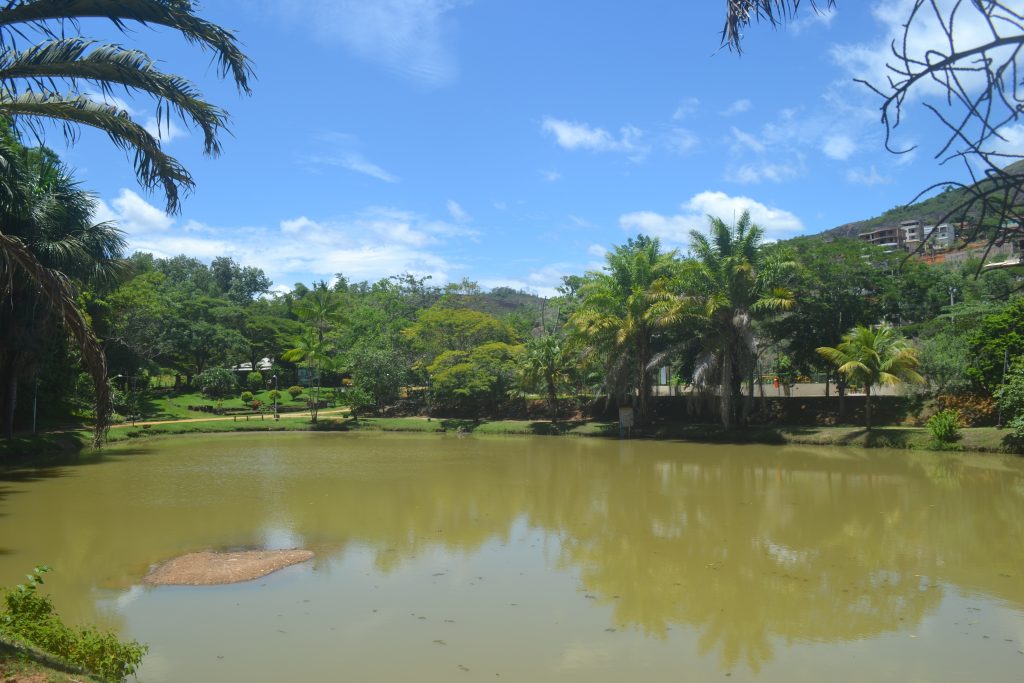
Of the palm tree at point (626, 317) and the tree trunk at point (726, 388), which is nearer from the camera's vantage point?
the tree trunk at point (726, 388)

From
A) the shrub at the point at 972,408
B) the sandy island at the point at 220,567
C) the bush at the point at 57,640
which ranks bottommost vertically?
the sandy island at the point at 220,567

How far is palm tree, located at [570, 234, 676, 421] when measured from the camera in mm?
26719

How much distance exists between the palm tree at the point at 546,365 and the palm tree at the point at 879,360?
11211mm

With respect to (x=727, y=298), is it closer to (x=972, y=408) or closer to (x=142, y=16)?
(x=972, y=408)

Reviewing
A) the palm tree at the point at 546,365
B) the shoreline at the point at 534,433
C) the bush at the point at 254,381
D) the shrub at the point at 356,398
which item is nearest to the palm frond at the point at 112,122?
the shoreline at the point at 534,433

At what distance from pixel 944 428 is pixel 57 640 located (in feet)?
71.9

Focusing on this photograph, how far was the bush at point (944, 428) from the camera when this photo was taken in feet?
66.1

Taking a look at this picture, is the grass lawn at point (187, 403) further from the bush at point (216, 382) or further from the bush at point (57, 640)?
the bush at point (57, 640)

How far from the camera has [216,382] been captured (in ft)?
130

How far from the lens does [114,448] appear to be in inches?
948

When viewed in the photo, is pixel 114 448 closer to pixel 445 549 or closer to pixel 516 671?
pixel 445 549

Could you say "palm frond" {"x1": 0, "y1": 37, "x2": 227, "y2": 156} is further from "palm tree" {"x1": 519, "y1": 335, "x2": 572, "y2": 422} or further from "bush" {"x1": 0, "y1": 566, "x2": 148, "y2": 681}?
"palm tree" {"x1": 519, "y1": 335, "x2": 572, "y2": 422}

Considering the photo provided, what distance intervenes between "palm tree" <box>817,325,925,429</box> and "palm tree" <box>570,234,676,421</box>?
6969mm

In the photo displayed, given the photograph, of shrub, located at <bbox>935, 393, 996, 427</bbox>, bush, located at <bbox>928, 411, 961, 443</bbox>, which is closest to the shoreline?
bush, located at <bbox>928, 411, 961, 443</bbox>
